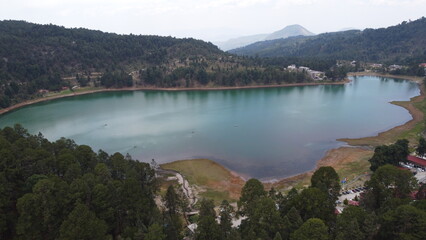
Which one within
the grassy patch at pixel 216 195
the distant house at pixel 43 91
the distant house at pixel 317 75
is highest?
the distant house at pixel 317 75

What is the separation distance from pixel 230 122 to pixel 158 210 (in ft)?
116

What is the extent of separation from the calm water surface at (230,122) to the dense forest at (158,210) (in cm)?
1365

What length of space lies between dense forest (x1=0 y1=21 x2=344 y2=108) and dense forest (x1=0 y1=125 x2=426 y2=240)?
61.6 metres

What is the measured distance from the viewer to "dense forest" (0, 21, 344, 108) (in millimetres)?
87125

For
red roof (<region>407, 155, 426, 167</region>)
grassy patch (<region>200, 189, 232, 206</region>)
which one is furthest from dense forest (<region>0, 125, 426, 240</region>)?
red roof (<region>407, 155, 426, 167</region>)

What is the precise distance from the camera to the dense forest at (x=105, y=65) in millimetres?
87125

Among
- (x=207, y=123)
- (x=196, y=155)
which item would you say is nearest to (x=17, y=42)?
(x=207, y=123)

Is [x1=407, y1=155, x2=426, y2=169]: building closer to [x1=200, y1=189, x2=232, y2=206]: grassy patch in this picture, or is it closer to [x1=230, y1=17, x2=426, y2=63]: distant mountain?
[x1=200, y1=189, x2=232, y2=206]: grassy patch

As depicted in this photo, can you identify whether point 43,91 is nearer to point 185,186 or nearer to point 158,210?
point 185,186

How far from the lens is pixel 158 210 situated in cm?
1984

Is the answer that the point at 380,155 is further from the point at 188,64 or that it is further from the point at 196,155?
the point at 188,64

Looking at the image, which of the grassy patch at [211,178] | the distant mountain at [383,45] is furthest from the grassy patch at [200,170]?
the distant mountain at [383,45]

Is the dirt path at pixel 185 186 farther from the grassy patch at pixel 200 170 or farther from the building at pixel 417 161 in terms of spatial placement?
the building at pixel 417 161

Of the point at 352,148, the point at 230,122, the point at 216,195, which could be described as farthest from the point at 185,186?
the point at 352,148
